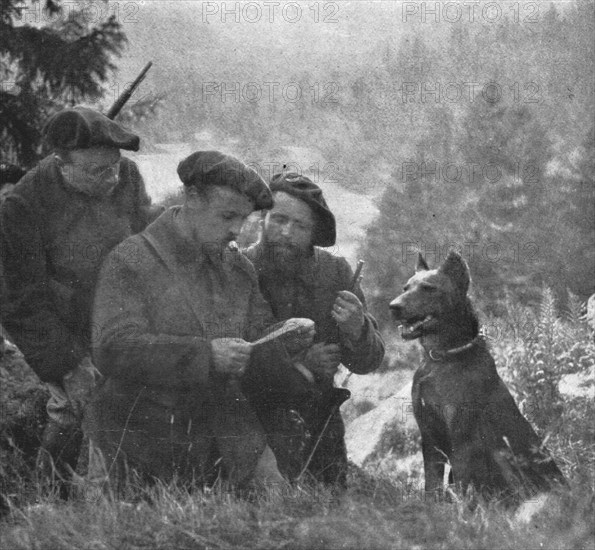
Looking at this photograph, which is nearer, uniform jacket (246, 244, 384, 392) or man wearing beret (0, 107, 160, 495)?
man wearing beret (0, 107, 160, 495)

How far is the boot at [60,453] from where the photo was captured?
580 centimetres

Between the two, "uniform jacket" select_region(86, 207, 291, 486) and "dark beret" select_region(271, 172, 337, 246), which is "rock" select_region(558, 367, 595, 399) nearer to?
"dark beret" select_region(271, 172, 337, 246)

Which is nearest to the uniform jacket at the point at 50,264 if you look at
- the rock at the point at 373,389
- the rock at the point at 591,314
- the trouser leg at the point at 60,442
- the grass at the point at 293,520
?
the trouser leg at the point at 60,442

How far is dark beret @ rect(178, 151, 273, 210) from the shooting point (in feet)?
18.0

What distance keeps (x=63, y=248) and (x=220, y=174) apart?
986 mm

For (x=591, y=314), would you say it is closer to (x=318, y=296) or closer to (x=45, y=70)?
(x=318, y=296)

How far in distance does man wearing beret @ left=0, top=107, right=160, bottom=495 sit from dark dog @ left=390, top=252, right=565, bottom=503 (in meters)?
1.78

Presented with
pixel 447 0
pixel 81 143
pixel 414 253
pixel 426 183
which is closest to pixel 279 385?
pixel 81 143

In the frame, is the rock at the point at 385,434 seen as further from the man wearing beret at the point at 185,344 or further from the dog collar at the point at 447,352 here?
the man wearing beret at the point at 185,344

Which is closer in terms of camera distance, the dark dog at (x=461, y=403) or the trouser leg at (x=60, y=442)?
the trouser leg at (x=60, y=442)

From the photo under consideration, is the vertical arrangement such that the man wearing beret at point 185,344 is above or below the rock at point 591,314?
above

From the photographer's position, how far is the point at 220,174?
5477 mm

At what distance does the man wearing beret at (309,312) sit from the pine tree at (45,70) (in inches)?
81.1

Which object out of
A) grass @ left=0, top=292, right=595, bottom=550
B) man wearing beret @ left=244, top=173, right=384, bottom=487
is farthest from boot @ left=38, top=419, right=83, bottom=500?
man wearing beret @ left=244, top=173, right=384, bottom=487
